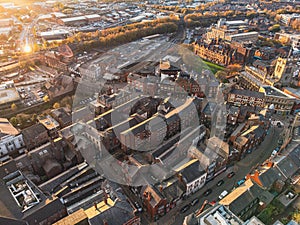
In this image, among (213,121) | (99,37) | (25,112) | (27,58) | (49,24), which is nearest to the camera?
(213,121)

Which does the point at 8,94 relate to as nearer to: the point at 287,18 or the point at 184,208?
the point at 184,208

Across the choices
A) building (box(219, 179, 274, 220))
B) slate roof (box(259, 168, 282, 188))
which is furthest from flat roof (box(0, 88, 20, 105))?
slate roof (box(259, 168, 282, 188))

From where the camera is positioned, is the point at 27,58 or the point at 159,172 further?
the point at 27,58

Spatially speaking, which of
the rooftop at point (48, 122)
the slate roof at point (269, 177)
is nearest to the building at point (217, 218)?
the slate roof at point (269, 177)

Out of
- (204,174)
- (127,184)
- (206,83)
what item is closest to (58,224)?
(127,184)

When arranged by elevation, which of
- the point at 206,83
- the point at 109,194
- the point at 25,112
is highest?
the point at 206,83

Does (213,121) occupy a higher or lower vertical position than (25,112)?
higher

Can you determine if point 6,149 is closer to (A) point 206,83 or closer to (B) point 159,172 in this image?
(B) point 159,172
